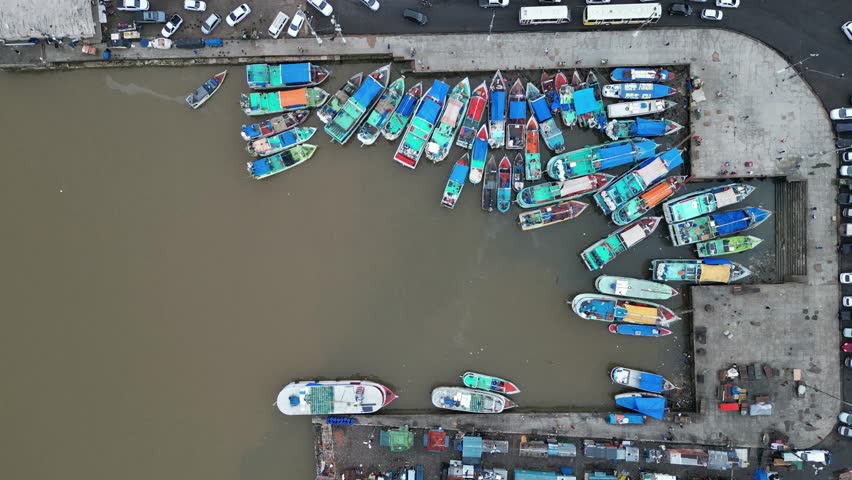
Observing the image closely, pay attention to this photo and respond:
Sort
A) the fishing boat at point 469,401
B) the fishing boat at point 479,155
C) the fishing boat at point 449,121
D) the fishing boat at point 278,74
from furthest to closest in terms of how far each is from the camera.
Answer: the fishing boat at point 479,155
the fishing boat at point 449,121
the fishing boat at point 278,74
the fishing boat at point 469,401

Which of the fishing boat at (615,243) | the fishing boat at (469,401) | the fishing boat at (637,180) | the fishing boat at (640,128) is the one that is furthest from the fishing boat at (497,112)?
the fishing boat at (469,401)

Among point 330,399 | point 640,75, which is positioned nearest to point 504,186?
point 640,75

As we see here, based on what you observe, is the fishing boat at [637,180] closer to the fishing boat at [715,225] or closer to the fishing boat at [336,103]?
the fishing boat at [715,225]

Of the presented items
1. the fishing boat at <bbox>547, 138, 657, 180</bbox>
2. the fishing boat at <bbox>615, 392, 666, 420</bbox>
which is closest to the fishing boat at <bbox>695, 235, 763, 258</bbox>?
the fishing boat at <bbox>547, 138, 657, 180</bbox>

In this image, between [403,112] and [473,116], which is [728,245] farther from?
[403,112]

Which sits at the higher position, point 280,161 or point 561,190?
point 280,161

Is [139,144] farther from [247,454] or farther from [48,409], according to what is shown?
[247,454]
